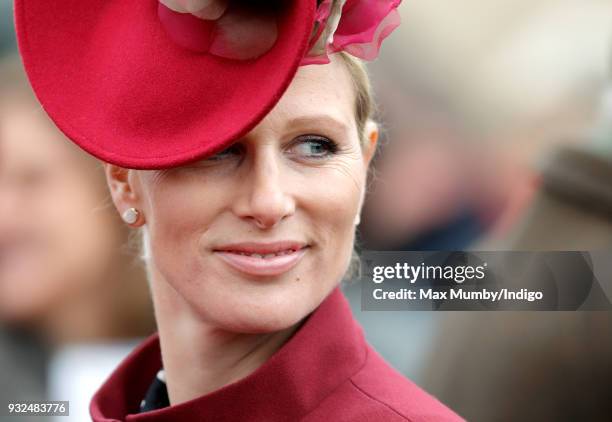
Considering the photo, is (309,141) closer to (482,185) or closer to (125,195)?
(125,195)

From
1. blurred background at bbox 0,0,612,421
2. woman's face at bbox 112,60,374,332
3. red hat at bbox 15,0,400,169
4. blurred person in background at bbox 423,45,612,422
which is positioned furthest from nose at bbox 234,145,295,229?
blurred person in background at bbox 423,45,612,422

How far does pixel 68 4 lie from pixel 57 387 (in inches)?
56.8

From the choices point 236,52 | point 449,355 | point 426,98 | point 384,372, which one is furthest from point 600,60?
point 236,52

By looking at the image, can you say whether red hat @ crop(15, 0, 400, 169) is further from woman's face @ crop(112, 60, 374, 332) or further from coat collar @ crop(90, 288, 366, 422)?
coat collar @ crop(90, 288, 366, 422)

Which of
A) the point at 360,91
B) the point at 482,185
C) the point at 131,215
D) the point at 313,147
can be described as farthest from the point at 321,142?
the point at 482,185

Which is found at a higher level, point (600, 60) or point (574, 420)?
point (600, 60)

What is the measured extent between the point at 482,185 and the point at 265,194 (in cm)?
135

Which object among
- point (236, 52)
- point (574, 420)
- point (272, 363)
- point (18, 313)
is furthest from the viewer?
point (18, 313)

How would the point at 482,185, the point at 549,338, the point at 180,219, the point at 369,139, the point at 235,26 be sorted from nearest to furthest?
1. the point at 235,26
2. the point at 180,219
3. the point at 369,139
4. the point at 549,338
5. the point at 482,185

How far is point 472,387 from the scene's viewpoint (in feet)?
9.21

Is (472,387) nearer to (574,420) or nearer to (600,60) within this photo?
(574,420)

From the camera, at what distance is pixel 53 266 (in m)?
3.03

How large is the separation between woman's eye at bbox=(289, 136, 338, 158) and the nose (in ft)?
0.17

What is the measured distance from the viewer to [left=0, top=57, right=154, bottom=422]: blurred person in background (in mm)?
2930
